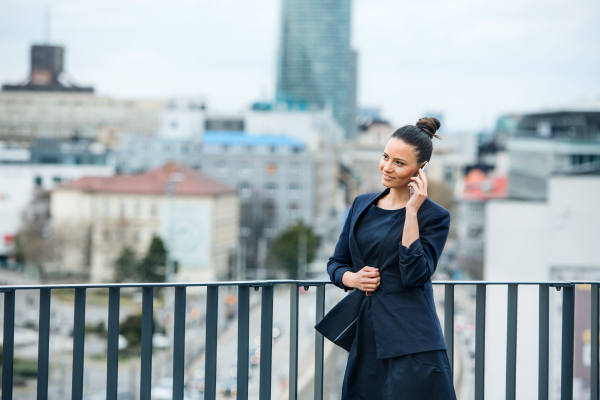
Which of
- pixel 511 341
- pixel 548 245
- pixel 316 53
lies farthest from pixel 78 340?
pixel 316 53

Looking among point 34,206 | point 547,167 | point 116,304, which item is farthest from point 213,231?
point 116,304

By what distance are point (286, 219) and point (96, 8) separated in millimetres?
52841

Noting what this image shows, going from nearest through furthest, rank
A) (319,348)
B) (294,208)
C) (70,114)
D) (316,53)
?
(319,348)
(294,208)
(70,114)
(316,53)

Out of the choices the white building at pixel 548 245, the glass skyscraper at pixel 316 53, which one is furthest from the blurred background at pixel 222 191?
the glass skyscraper at pixel 316 53

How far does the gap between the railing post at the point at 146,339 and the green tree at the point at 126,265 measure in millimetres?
49535

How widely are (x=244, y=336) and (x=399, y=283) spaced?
2.80 ft

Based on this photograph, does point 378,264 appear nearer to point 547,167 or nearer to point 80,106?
point 547,167

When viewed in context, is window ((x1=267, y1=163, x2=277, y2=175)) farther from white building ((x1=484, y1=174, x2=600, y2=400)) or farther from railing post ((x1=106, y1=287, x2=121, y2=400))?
railing post ((x1=106, y1=287, x2=121, y2=400))

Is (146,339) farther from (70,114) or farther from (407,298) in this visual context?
(70,114)

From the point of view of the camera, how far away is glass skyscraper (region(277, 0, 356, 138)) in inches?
5625

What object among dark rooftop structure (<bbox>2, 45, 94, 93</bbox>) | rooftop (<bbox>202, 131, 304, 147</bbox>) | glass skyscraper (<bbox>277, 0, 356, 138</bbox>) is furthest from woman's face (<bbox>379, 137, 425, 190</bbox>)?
glass skyscraper (<bbox>277, 0, 356, 138</bbox>)

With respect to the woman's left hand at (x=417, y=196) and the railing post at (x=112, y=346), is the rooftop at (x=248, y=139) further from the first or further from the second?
the woman's left hand at (x=417, y=196)

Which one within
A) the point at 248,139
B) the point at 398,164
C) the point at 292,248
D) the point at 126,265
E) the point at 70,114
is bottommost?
the point at 126,265

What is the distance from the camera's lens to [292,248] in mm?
56344
